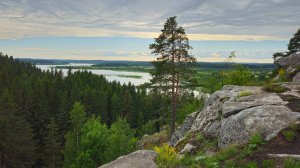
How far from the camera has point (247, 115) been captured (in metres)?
13.4

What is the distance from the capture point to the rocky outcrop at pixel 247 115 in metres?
12.3

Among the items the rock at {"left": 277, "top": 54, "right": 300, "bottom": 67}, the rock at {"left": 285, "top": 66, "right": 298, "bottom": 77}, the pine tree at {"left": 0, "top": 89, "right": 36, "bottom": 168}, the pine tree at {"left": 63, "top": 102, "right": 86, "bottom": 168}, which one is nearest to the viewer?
the rock at {"left": 285, "top": 66, "right": 298, "bottom": 77}

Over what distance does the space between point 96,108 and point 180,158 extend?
72.3m

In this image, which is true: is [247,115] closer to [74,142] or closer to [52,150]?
[74,142]

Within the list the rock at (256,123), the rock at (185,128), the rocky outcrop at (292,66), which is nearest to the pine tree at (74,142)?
the rock at (185,128)

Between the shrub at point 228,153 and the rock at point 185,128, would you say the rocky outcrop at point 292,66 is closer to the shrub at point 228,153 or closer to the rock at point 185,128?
the rock at point 185,128

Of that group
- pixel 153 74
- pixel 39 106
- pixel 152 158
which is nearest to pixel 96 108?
pixel 39 106

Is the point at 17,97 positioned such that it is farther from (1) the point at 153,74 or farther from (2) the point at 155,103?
(1) the point at 153,74

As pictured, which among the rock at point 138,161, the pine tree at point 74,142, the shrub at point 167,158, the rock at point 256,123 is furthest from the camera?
the pine tree at point 74,142

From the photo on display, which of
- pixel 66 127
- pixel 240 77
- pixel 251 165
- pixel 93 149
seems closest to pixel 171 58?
pixel 240 77

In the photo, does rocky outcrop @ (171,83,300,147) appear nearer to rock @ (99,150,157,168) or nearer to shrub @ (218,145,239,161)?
shrub @ (218,145,239,161)

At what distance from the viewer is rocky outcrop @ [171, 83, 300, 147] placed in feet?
40.3

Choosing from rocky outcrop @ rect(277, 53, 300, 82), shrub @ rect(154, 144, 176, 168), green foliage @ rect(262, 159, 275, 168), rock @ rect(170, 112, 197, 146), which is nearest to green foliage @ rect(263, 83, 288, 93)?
rocky outcrop @ rect(277, 53, 300, 82)

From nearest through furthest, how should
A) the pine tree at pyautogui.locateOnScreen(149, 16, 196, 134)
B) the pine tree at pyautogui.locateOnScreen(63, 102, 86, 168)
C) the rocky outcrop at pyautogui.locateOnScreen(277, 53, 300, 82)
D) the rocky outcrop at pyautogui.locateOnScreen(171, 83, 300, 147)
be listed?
the rocky outcrop at pyautogui.locateOnScreen(171, 83, 300, 147), the rocky outcrop at pyautogui.locateOnScreen(277, 53, 300, 82), the pine tree at pyautogui.locateOnScreen(149, 16, 196, 134), the pine tree at pyautogui.locateOnScreen(63, 102, 86, 168)
